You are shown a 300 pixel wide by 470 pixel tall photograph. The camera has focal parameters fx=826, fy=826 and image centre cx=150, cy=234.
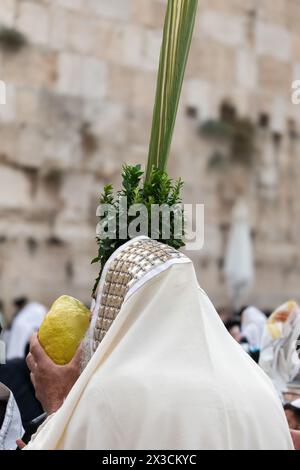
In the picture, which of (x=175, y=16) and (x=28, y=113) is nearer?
(x=175, y=16)

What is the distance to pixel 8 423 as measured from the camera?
2.47 metres

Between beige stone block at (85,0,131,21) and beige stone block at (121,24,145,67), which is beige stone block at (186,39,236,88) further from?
beige stone block at (85,0,131,21)

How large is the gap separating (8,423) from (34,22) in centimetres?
1046

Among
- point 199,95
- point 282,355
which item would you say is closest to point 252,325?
point 282,355

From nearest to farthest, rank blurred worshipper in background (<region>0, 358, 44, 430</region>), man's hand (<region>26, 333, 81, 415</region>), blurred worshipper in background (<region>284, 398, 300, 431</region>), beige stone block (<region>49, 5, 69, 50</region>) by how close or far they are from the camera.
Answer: man's hand (<region>26, 333, 81, 415</region>) → blurred worshipper in background (<region>284, 398, 300, 431</region>) → blurred worshipper in background (<region>0, 358, 44, 430</region>) → beige stone block (<region>49, 5, 69, 50</region>)

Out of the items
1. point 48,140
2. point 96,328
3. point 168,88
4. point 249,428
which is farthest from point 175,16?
point 48,140

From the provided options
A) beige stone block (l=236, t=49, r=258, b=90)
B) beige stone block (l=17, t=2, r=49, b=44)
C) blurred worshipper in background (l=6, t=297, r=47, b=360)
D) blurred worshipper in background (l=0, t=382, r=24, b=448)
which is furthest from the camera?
beige stone block (l=236, t=49, r=258, b=90)

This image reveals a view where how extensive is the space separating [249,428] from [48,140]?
10.3 metres

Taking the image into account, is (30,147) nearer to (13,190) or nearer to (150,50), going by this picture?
(13,190)

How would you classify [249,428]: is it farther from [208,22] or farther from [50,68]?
[208,22]

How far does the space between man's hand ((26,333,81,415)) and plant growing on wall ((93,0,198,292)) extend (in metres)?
0.32

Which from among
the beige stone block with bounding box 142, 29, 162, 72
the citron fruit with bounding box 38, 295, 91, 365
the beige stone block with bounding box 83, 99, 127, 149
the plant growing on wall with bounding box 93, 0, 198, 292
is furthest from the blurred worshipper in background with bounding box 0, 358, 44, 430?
the beige stone block with bounding box 142, 29, 162, 72

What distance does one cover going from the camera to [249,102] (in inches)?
569

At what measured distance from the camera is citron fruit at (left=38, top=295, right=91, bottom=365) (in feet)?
7.28
